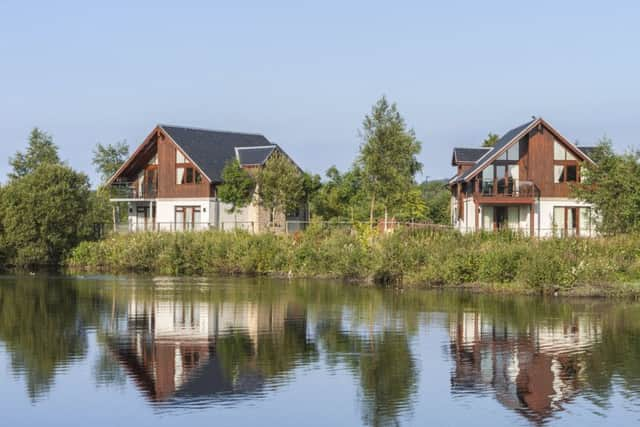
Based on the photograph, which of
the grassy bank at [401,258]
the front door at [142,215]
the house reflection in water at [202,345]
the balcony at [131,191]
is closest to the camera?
the house reflection in water at [202,345]

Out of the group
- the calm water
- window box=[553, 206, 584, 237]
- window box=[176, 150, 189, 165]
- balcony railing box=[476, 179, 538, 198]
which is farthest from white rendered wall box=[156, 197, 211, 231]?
the calm water

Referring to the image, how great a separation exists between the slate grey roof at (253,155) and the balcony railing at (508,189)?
13.9m

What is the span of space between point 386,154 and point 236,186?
36.3 feet

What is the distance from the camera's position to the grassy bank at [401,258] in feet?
115

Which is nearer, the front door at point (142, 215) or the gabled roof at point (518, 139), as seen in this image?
the gabled roof at point (518, 139)

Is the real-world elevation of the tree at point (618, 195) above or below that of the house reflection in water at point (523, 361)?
above

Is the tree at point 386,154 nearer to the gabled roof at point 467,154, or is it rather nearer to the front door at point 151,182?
the gabled roof at point 467,154

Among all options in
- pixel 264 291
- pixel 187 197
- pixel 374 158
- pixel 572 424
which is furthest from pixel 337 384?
pixel 187 197

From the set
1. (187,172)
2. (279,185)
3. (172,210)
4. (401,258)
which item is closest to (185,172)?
(187,172)

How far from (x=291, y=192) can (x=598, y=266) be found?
89.6 ft

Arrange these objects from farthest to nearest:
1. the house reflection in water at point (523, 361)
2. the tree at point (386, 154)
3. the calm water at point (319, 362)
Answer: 1. the tree at point (386, 154)
2. the house reflection in water at point (523, 361)
3. the calm water at point (319, 362)

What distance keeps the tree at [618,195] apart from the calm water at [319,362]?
1123 centimetres

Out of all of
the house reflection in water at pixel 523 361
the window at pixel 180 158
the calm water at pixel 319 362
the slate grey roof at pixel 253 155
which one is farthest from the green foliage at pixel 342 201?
the house reflection in water at pixel 523 361

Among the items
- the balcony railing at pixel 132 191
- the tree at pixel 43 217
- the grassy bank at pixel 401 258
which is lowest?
the grassy bank at pixel 401 258
